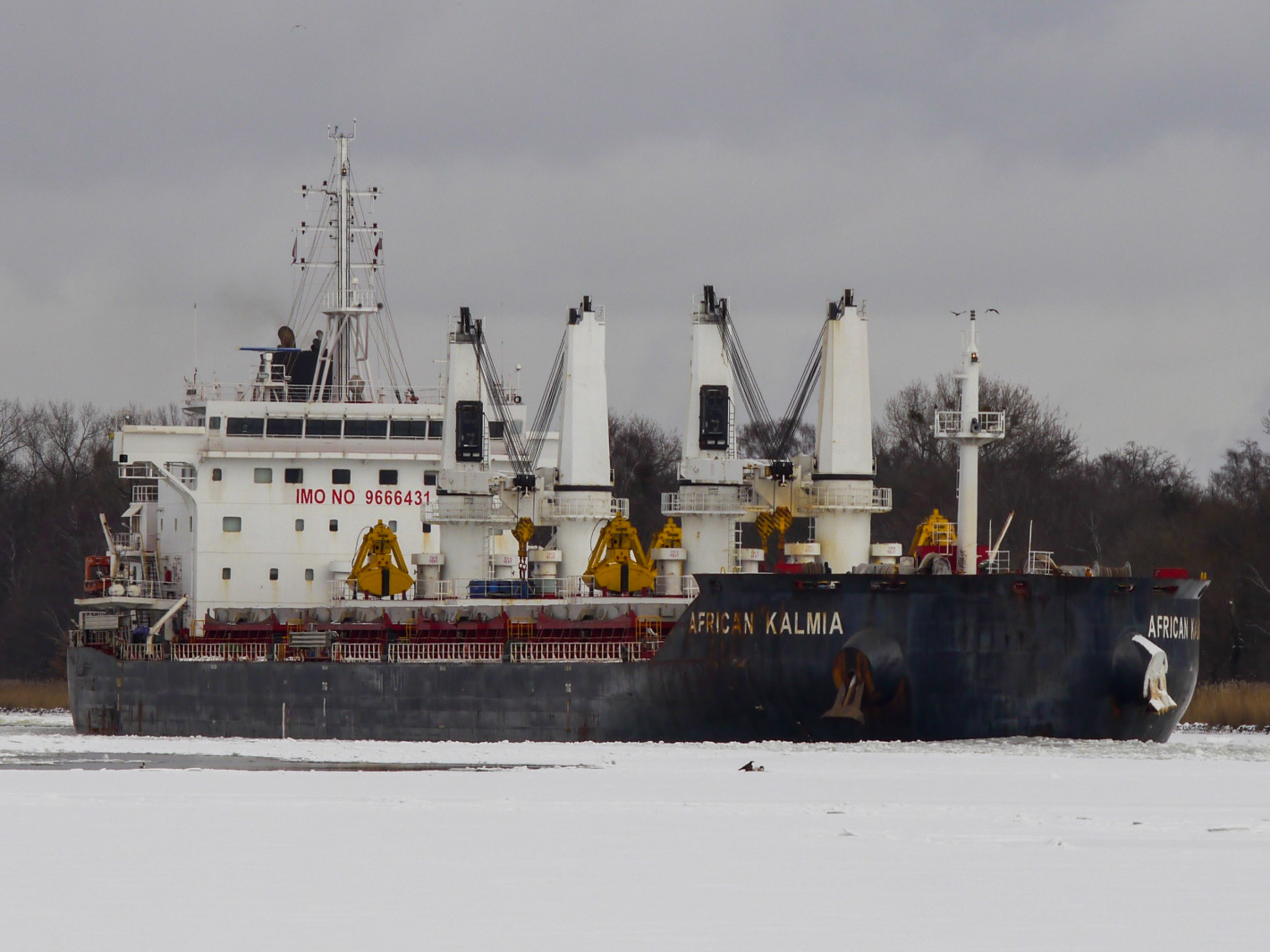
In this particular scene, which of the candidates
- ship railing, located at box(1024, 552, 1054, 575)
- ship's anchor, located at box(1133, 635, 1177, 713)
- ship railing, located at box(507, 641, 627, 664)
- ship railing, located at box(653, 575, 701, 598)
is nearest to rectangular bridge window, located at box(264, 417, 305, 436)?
ship railing, located at box(507, 641, 627, 664)

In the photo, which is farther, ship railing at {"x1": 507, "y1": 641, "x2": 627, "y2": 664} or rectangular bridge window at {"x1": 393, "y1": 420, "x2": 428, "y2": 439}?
rectangular bridge window at {"x1": 393, "y1": 420, "x2": 428, "y2": 439}

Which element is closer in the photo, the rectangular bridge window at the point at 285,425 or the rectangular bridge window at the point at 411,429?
the rectangular bridge window at the point at 411,429

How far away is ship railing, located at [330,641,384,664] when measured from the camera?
136 feet

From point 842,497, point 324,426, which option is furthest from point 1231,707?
point 324,426

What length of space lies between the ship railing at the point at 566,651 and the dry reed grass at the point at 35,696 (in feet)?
101

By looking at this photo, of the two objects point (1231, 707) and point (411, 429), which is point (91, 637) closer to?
point (411, 429)

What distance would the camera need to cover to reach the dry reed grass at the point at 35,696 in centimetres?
6662

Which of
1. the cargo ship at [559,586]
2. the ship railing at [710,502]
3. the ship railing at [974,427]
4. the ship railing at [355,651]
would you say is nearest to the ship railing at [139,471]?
the cargo ship at [559,586]

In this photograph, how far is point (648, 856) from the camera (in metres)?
18.9

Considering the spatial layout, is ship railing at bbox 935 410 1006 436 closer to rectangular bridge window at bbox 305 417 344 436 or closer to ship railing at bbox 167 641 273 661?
ship railing at bbox 167 641 273 661

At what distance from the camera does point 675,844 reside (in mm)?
19719

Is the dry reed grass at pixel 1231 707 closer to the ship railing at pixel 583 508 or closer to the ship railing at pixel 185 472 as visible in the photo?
the ship railing at pixel 583 508

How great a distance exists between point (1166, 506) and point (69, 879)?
5252 cm

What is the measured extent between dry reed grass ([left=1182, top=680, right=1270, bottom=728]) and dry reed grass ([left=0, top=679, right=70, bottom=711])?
116ft
